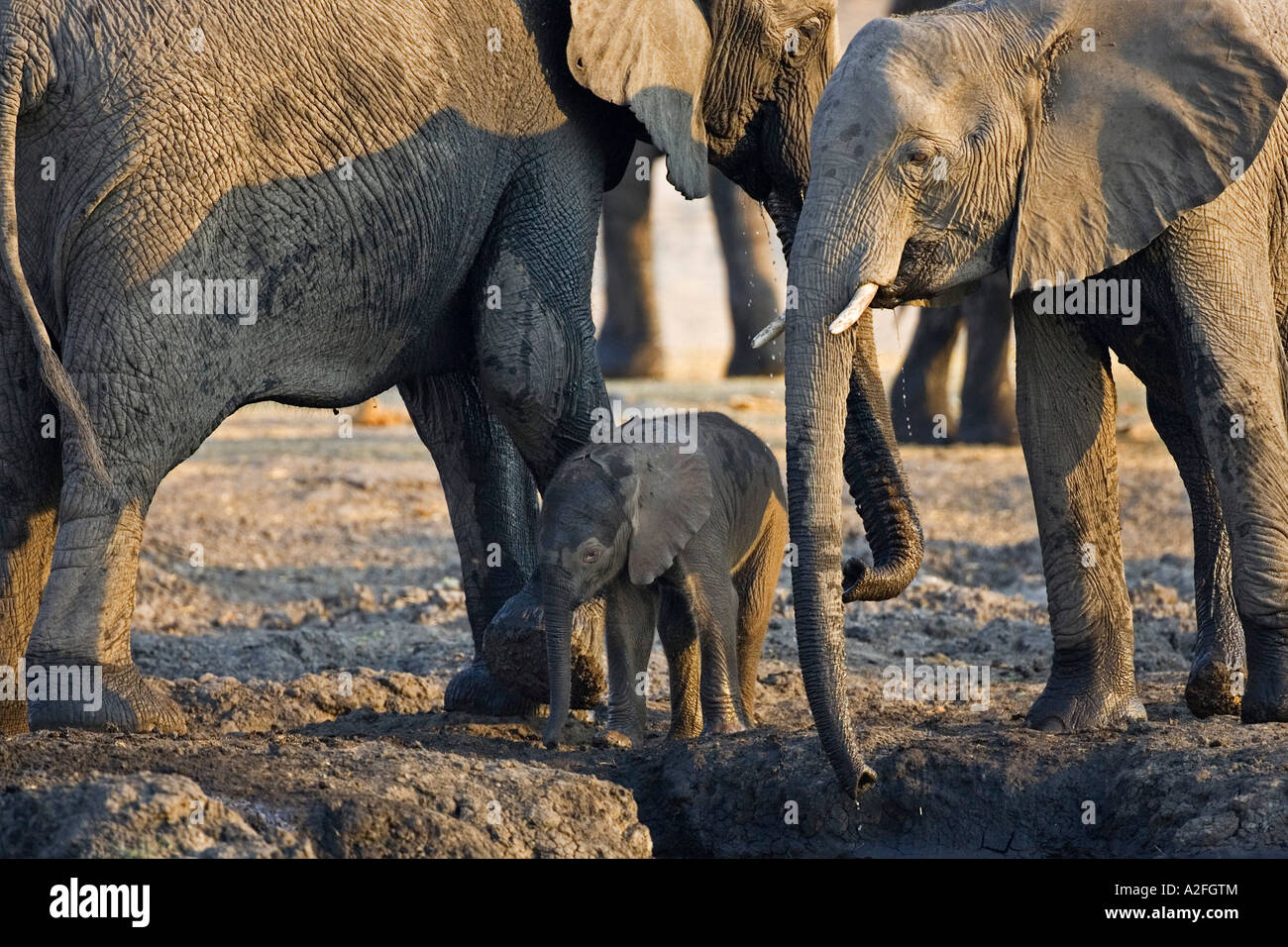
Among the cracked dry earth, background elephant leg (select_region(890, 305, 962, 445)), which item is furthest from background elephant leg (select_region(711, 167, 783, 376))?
the cracked dry earth

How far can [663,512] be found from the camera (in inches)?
247

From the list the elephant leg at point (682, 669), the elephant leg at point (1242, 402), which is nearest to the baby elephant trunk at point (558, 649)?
the elephant leg at point (682, 669)

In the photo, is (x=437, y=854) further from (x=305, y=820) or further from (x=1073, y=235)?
(x=1073, y=235)

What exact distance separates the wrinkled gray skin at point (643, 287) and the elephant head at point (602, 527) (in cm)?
1178

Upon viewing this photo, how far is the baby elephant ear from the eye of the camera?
247 inches

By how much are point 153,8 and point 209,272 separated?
700mm

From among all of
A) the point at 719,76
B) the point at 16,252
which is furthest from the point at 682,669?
the point at 16,252

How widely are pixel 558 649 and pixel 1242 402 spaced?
1965mm

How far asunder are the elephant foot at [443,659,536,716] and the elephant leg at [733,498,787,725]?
0.71 m

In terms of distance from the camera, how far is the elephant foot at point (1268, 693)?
5.83 meters

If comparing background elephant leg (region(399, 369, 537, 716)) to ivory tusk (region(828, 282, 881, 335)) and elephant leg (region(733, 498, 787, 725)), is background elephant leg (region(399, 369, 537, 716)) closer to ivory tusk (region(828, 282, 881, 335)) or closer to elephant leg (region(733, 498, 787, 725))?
elephant leg (region(733, 498, 787, 725))

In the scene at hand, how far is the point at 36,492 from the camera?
20.0 feet

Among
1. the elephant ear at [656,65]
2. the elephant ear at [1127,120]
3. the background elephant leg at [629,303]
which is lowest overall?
the elephant ear at [1127,120]

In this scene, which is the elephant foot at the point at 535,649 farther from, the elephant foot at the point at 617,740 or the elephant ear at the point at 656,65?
the elephant ear at the point at 656,65
